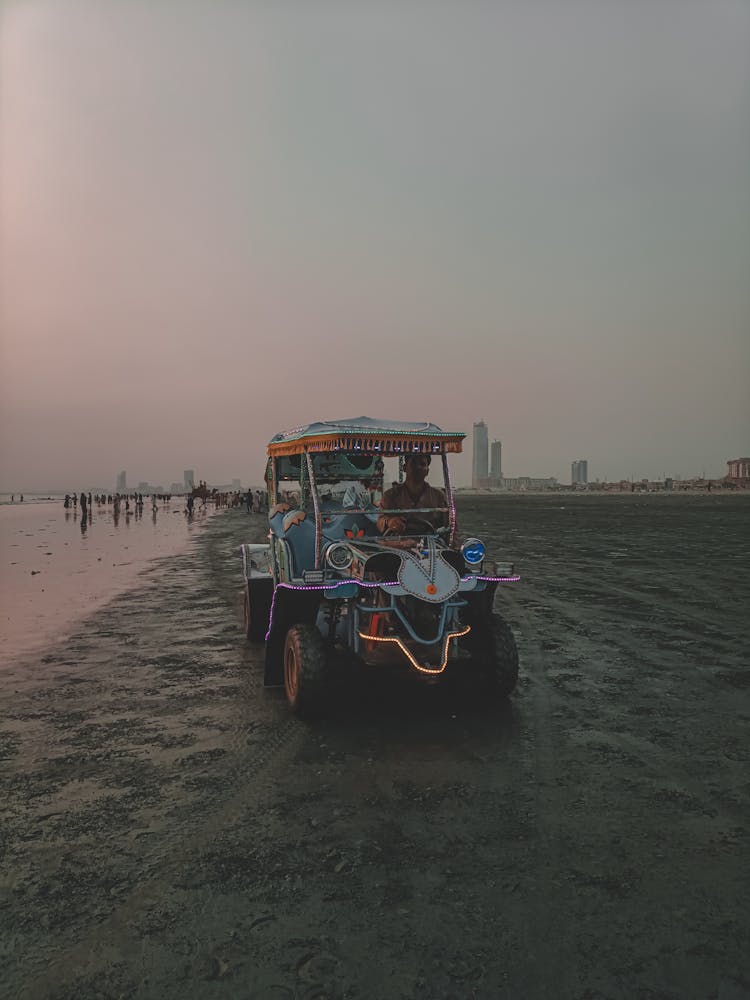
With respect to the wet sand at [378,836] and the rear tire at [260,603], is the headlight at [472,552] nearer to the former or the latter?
the wet sand at [378,836]

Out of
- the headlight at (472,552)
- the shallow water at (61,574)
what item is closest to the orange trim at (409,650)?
the headlight at (472,552)

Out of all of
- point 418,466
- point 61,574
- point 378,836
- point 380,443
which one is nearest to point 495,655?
point 418,466

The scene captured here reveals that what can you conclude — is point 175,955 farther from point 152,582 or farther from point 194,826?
point 152,582

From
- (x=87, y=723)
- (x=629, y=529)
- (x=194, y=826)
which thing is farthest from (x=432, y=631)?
(x=629, y=529)

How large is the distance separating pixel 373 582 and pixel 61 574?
13.1 meters

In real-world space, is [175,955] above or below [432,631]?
below

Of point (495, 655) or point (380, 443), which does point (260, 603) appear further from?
point (495, 655)

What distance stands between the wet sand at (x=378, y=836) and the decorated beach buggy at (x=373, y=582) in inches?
20.3

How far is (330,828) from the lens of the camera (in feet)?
12.8

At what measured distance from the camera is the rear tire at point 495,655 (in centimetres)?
612

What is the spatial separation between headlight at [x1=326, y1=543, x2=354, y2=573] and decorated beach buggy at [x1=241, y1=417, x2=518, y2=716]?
0.03 ft

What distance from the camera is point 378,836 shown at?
381 centimetres

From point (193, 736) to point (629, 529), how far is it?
31493mm

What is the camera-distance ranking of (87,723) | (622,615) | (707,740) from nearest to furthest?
(707,740) < (87,723) < (622,615)
